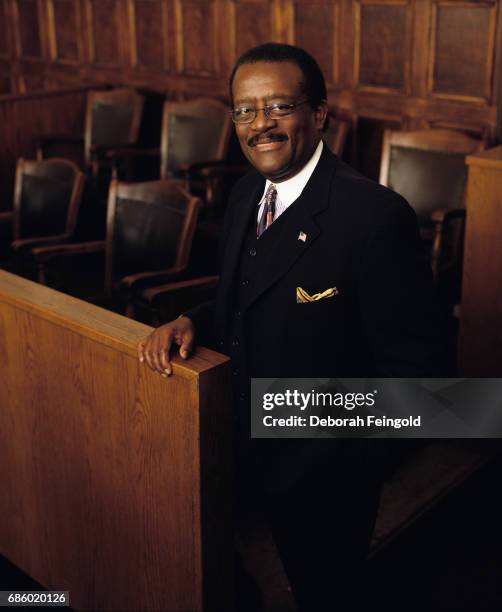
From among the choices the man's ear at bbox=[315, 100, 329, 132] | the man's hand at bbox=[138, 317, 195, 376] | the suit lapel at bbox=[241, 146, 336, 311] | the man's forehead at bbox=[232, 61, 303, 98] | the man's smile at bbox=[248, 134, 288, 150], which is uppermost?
the man's forehead at bbox=[232, 61, 303, 98]

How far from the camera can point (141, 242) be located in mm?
3258

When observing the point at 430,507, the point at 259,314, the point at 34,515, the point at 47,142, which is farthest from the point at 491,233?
the point at 47,142

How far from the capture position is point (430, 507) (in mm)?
2588

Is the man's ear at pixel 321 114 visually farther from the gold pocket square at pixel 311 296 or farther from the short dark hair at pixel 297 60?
the gold pocket square at pixel 311 296

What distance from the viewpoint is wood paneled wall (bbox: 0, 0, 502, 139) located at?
4.09 meters

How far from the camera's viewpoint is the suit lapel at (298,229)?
154cm

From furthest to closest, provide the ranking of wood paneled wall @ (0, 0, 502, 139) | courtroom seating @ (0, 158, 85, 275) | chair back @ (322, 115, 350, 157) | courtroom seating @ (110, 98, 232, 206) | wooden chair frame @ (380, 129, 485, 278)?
courtroom seating @ (110, 98, 232, 206), chair back @ (322, 115, 350, 157), wood paneled wall @ (0, 0, 502, 139), courtroom seating @ (0, 158, 85, 275), wooden chair frame @ (380, 129, 485, 278)

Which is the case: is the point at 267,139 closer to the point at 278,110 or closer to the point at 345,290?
the point at 278,110

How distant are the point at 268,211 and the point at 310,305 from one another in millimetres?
244

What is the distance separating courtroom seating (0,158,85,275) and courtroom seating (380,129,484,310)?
1.46 m

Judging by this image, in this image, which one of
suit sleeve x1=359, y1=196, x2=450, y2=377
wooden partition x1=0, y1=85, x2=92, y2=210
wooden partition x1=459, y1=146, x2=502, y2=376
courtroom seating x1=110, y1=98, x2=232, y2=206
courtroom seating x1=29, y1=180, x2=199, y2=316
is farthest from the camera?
wooden partition x1=0, y1=85, x2=92, y2=210

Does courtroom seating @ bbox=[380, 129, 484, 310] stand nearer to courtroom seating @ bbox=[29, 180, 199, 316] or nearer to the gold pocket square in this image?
courtroom seating @ bbox=[29, 180, 199, 316]

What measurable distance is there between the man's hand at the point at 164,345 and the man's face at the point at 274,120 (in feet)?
1.18

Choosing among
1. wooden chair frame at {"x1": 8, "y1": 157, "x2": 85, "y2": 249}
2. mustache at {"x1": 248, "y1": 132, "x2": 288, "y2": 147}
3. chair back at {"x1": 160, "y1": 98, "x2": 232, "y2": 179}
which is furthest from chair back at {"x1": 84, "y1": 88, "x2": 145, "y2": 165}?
mustache at {"x1": 248, "y1": 132, "x2": 288, "y2": 147}
